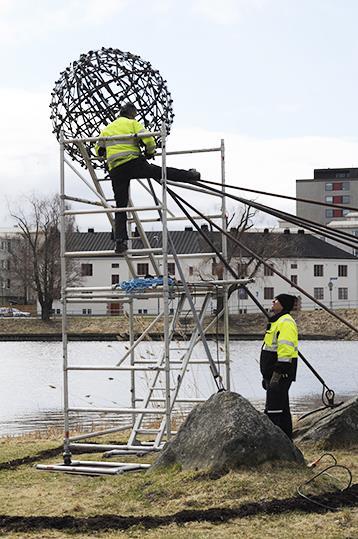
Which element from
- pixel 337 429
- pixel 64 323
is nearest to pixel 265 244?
pixel 337 429

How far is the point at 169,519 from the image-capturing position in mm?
8062

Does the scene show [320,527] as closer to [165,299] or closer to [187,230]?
[165,299]

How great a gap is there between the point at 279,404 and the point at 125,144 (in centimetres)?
347

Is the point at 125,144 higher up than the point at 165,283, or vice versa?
the point at 125,144

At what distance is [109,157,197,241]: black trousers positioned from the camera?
1110 centimetres

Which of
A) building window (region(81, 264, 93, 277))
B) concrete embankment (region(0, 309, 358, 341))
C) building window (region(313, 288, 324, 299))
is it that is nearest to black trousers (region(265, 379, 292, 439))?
concrete embankment (region(0, 309, 358, 341))

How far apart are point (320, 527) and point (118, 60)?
272 inches

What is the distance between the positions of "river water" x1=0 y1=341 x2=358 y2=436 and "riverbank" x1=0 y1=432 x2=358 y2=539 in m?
3.68

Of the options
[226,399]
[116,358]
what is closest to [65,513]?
[226,399]

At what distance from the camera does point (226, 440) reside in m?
9.23

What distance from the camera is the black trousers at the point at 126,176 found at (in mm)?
11102

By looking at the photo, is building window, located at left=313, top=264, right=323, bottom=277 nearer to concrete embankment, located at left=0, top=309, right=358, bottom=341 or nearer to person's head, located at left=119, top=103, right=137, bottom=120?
concrete embankment, located at left=0, top=309, right=358, bottom=341

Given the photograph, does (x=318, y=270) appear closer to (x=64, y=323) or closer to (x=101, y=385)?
(x=101, y=385)

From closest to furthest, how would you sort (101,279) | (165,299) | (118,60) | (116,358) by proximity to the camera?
(165,299) < (118,60) < (116,358) < (101,279)
